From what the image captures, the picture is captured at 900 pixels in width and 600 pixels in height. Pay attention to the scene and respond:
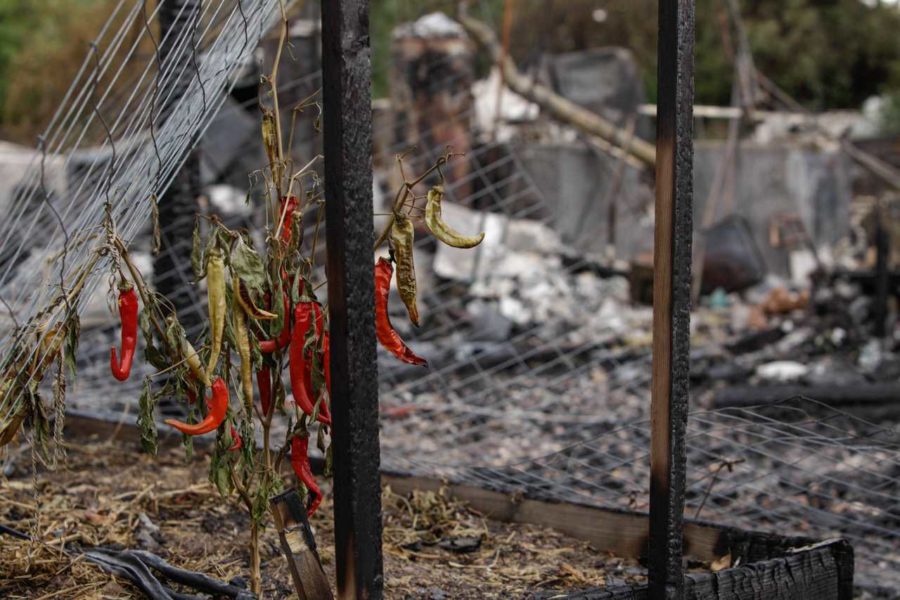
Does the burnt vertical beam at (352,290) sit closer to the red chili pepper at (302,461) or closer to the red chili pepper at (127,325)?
the red chili pepper at (302,461)

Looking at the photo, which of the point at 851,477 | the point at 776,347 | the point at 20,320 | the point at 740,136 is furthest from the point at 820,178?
the point at 20,320

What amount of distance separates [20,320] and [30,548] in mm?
625

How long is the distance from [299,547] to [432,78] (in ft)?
27.9

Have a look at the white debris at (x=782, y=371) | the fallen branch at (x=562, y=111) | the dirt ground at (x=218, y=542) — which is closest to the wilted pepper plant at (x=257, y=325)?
the dirt ground at (x=218, y=542)

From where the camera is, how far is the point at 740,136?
Result: 12039 millimetres

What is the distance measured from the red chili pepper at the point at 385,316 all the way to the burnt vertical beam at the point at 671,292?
484mm

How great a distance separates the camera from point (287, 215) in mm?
1927

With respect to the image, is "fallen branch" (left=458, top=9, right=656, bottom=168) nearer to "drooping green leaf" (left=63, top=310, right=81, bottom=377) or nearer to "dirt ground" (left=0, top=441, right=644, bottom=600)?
"dirt ground" (left=0, top=441, right=644, bottom=600)

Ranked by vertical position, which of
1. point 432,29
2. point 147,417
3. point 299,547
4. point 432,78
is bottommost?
point 299,547

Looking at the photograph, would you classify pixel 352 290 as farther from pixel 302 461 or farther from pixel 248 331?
pixel 302 461

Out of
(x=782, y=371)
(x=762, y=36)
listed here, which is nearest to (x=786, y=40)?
(x=762, y=36)

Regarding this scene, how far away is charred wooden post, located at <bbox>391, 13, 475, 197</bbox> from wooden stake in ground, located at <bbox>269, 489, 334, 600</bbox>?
26.9 feet

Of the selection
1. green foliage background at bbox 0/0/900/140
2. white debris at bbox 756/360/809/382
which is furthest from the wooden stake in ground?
green foliage background at bbox 0/0/900/140

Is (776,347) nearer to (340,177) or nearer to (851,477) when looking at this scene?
(851,477)
